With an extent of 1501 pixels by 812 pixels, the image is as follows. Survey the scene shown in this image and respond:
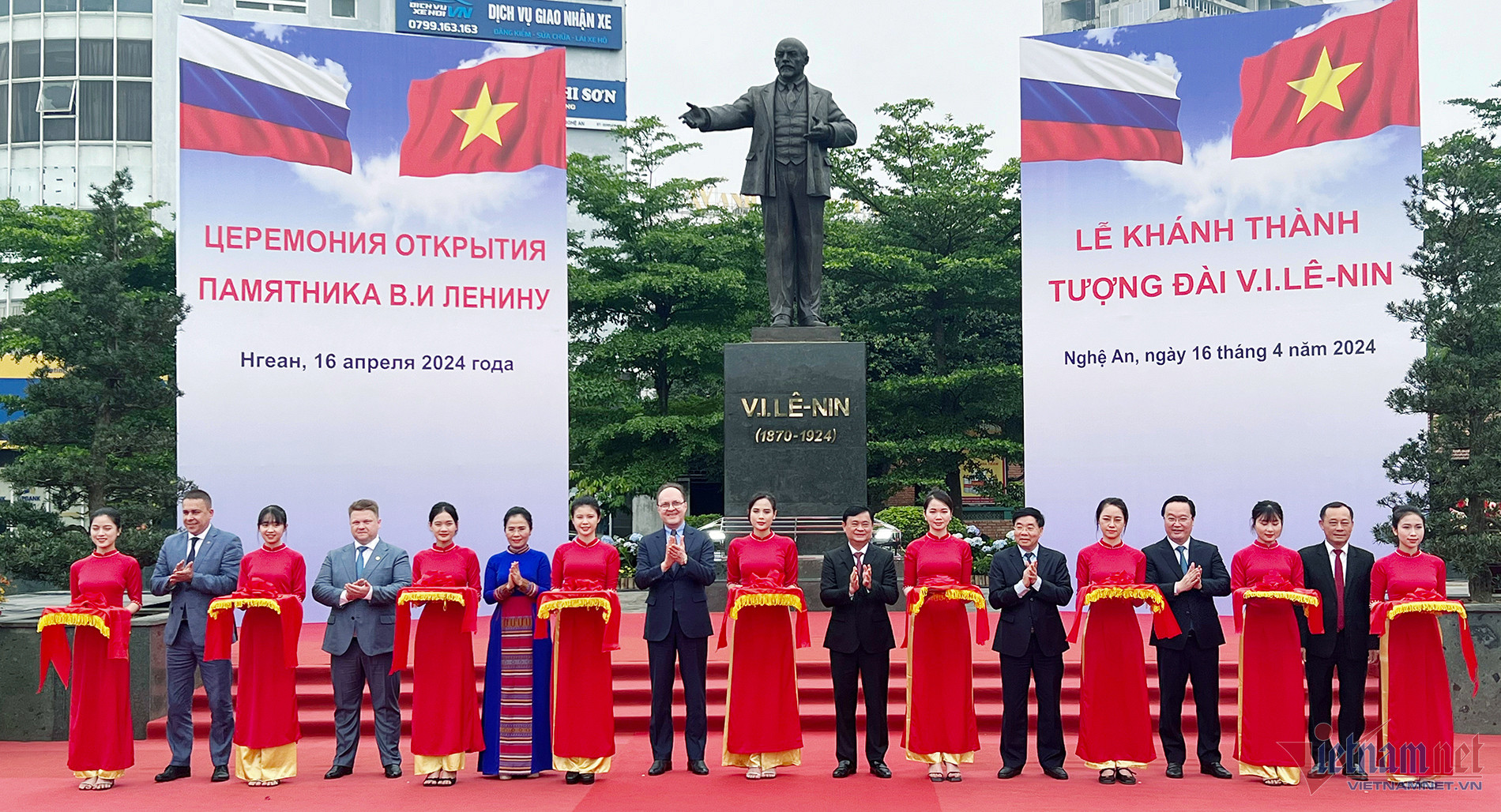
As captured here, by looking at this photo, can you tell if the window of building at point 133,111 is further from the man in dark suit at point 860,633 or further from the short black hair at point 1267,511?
the short black hair at point 1267,511

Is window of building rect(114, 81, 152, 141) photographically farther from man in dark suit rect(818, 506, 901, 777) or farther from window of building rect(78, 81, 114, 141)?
man in dark suit rect(818, 506, 901, 777)

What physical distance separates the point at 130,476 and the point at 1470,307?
958cm

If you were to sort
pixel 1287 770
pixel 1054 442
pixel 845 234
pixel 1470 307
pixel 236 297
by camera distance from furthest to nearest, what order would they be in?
pixel 845 234 → pixel 1054 442 → pixel 236 297 → pixel 1470 307 → pixel 1287 770

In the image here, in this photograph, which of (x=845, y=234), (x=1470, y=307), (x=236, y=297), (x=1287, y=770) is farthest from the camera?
(x=845, y=234)

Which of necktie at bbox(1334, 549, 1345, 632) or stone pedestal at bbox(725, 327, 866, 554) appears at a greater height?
stone pedestal at bbox(725, 327, 866, 554)

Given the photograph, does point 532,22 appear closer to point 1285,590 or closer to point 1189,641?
point 1189,641

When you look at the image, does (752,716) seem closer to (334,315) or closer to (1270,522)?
(1270,522)

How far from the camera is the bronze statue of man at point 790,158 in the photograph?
11148 mm

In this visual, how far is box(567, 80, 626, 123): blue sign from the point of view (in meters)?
36.3

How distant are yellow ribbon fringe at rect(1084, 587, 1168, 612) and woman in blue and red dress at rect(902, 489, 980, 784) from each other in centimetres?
64

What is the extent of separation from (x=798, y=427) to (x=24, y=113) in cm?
2595

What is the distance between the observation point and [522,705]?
6.90 meters

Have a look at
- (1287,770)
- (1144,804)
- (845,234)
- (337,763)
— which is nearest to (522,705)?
(337,763)

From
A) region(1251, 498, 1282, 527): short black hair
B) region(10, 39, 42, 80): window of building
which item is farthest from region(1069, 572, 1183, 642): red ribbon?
region(10, 39, 42, 80): window of building
